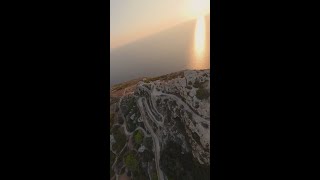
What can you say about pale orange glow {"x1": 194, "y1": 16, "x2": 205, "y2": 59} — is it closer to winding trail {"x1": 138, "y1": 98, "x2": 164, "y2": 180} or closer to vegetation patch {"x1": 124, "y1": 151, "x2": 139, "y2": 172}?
winding trail {"x1": 138, "y1": 98, "x2": 164, "y2": 180}

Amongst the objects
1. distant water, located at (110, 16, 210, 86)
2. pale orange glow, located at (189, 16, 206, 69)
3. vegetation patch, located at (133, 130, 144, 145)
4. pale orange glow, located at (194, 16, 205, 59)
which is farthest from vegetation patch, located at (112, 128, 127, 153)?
pale orange glow, located at (194, 16, 205, 59)

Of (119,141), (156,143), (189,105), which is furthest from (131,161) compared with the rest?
(189,105)

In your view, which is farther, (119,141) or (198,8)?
(119,141)

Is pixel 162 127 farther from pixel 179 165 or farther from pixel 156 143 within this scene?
pixel 179 165

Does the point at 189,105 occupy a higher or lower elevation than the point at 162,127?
higher

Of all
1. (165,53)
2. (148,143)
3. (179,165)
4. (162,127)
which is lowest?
(179,165)
